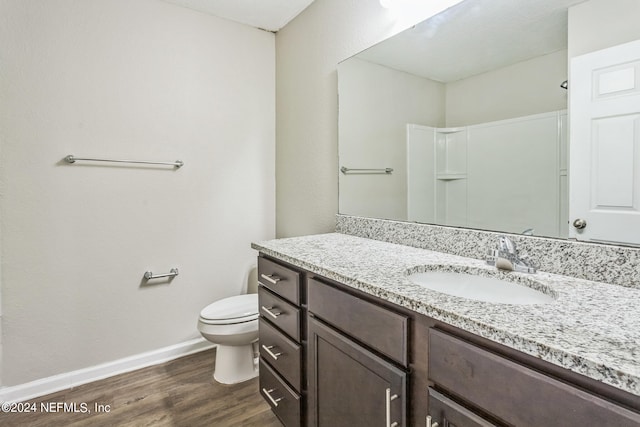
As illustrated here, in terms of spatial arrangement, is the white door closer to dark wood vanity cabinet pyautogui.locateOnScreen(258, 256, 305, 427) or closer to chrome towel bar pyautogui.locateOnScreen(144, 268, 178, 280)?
dark wood vanity cabinet pyautogui.locateOnScreen(258, 256, 305, 427)

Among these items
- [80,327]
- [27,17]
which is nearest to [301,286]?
[80,327]

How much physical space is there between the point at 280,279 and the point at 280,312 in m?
0.14

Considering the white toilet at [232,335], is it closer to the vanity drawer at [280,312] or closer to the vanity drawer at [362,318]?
the vanity drawer at [280,312]

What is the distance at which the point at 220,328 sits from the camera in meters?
1.85

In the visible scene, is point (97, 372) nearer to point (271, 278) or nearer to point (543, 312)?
point (271, 278)

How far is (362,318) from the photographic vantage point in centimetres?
98

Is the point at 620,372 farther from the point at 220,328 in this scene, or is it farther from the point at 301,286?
the point at 220,328

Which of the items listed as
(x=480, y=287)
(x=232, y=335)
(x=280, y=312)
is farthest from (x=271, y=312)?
(x=480, y=287)

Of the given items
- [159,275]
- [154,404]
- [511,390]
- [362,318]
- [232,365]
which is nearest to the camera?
[511,390]

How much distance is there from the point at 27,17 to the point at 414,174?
2.09m

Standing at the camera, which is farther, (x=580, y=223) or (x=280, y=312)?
(x=280, y=312)

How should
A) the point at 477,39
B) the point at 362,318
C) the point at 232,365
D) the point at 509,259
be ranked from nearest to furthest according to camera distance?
the point at 362,318, the point at 509,259, the point at 477,39, the point at 232,365

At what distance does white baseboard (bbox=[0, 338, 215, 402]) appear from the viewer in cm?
178

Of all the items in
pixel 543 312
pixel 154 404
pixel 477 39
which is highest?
pixel 477 39
